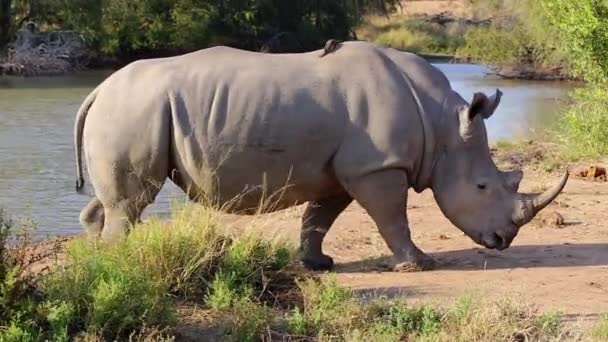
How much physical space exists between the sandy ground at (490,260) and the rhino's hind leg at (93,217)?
1019 mm

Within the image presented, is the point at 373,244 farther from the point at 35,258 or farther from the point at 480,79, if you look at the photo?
the point at 480,79

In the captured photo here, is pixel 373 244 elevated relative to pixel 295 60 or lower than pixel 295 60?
lower

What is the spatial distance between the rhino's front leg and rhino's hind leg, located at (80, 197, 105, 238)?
1869 mm

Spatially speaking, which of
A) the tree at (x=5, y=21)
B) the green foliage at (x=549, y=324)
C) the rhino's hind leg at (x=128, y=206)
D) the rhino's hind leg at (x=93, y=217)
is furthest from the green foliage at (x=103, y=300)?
the tree at (x=5, y=21)

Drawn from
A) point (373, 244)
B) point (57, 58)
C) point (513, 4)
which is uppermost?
point (373, 244)

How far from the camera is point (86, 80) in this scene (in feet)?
110

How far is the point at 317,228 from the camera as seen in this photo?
8422 millimetres

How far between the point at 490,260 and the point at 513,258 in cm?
24

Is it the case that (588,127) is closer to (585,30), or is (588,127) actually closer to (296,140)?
(585,30)

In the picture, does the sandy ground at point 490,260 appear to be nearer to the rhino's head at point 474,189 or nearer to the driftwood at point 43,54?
the rhino's head at point 474,189

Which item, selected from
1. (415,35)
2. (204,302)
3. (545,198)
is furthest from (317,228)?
(415,35)

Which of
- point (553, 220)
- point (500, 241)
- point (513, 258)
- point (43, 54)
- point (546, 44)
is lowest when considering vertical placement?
point (43, 54)

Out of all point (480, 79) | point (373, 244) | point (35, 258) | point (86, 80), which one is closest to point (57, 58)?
point (86, 80)

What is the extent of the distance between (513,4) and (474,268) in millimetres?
27969
